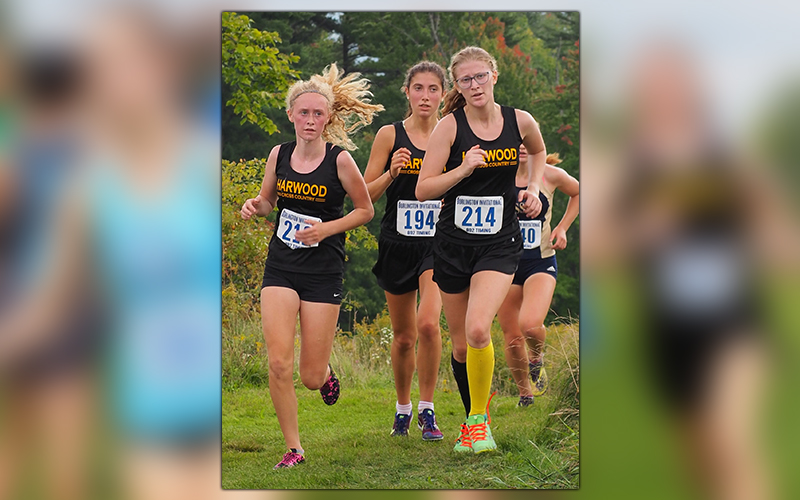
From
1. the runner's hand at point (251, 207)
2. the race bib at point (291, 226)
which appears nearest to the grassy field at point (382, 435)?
the race bib at point (291, 226)

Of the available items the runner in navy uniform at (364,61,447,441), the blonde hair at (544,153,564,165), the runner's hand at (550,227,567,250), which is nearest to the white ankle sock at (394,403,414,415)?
the runner in navy uniform at (364,61,447,441)

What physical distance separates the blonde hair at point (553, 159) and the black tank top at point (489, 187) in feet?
0.81

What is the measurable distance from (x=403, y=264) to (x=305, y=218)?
83cm

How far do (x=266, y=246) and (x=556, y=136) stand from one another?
1914mm

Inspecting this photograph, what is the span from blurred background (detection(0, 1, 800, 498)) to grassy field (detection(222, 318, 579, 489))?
0.55 feet

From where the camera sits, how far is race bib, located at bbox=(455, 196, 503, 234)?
6535 mm

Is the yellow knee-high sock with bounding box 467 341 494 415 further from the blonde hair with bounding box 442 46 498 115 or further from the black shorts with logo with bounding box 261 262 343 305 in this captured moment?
the blonde hair with bounding box 442 46 498 115

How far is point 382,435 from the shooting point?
6863mm

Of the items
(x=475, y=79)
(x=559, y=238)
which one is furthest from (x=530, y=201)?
(x=475, y=79)

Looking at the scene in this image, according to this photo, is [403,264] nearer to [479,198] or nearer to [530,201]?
[479,198]

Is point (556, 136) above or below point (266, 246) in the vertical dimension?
above
